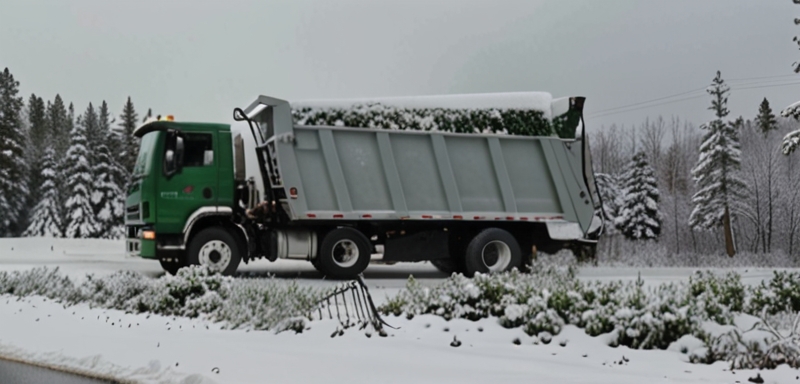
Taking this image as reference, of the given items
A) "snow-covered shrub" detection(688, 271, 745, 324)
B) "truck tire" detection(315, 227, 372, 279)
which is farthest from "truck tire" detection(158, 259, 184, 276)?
"snow-covered shrub" detection(688, 271, 745, 324)

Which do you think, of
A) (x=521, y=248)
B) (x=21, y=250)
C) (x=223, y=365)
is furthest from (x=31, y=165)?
(x=223, y=365)

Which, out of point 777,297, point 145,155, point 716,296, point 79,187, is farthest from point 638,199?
point 79,187

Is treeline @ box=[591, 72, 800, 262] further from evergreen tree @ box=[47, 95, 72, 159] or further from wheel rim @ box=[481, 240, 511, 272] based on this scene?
evergreen tree @ box=[47, 95, 72, 159]

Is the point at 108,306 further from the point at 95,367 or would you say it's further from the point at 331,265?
the point at 331,265

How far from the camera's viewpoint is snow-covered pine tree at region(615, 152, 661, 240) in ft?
69.1

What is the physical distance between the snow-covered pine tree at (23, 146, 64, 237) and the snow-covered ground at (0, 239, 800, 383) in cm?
2231

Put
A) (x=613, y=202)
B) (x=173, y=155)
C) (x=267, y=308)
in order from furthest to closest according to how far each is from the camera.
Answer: (x=613, y=202), (x=173, y=155), (x=267, y=308)

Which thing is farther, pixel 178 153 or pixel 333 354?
pixel 178 153

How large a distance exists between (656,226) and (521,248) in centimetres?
822

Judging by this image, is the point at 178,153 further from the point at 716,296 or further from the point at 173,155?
the point at 716,296

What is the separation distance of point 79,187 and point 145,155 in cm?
1818

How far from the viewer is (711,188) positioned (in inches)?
606

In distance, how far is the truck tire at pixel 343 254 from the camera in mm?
12453

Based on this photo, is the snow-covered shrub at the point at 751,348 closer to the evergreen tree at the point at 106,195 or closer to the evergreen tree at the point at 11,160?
the evergreen tree at the point at 11,160
